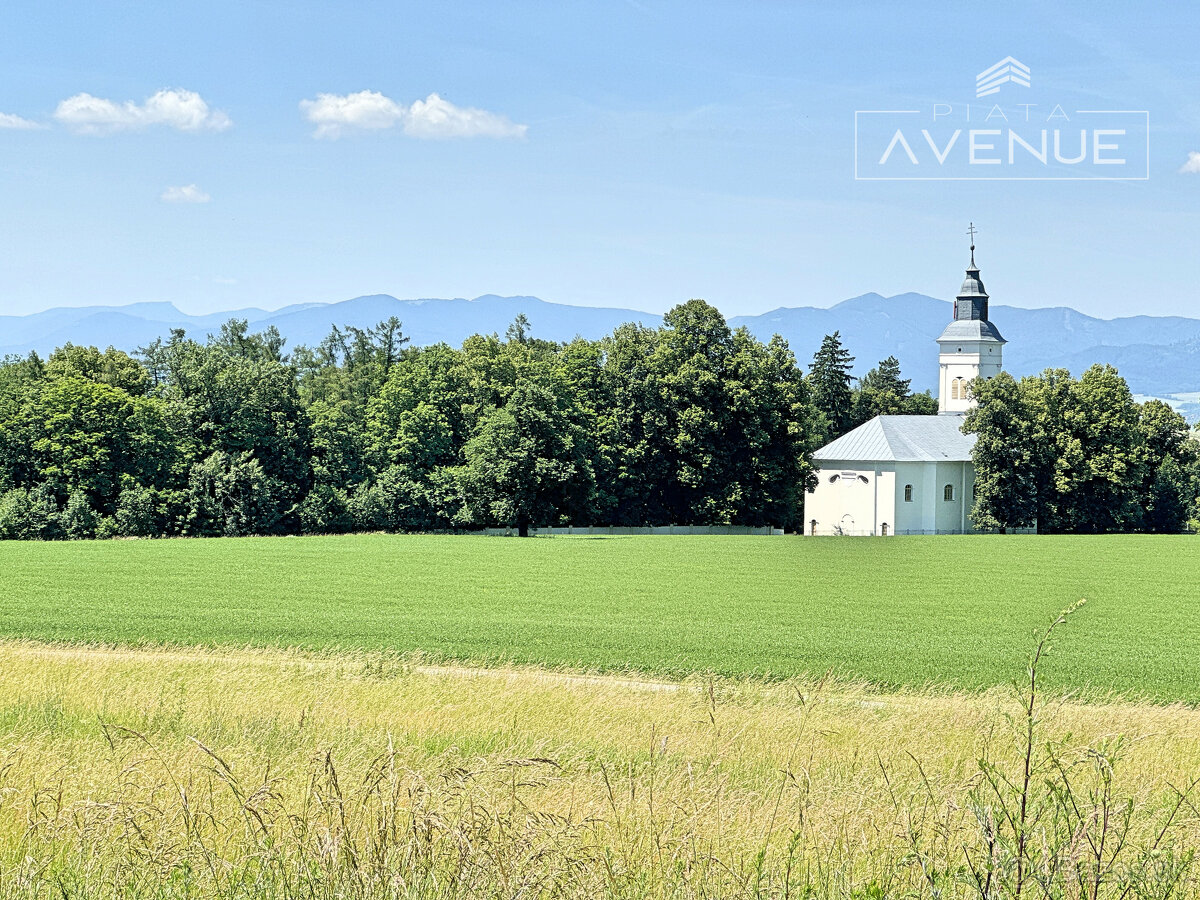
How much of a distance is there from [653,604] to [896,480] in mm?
65864

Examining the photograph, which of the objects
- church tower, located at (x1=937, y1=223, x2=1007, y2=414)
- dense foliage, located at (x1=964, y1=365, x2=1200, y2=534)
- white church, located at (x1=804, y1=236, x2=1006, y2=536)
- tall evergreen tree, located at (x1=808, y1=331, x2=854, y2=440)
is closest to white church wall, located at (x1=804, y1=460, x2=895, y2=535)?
white church, located at (x1=804, y1=236, x2=1006, y2=536)

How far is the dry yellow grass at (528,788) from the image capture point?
248 inches

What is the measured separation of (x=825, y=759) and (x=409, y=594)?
28989 millimetres

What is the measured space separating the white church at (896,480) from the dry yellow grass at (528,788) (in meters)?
83.1

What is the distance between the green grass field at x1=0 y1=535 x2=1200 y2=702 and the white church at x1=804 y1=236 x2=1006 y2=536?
31.4 m

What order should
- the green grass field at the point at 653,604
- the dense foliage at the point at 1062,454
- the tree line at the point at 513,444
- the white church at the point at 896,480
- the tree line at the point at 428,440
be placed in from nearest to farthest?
the green grass field at the point at 653,604 < the tree line at the point at 428,440 < the tree line at the point at 513,444 < the dense foliage at the point at 1062,454 < the white church at the point at 896,480

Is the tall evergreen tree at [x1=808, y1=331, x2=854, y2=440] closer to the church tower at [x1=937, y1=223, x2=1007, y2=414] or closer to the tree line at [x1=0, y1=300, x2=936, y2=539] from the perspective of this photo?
the church tower at [x1=937, y1=223, x2=1007, y2=414]

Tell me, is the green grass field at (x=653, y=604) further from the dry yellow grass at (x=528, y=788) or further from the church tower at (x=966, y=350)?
the church tower at (x=966, y=350)

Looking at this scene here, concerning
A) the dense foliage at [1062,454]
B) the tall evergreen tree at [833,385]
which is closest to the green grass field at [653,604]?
the dense foliage at [1062,454]

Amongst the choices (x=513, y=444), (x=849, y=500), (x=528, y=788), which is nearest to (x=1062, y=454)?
(x=849, y=500)

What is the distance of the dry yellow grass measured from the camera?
20.7ft

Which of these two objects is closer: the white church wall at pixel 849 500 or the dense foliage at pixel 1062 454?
the dense foliage at pixel 1062 454

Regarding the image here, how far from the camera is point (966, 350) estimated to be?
117000 millimetres

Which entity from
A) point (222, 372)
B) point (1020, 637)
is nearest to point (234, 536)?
point (222, 372)
